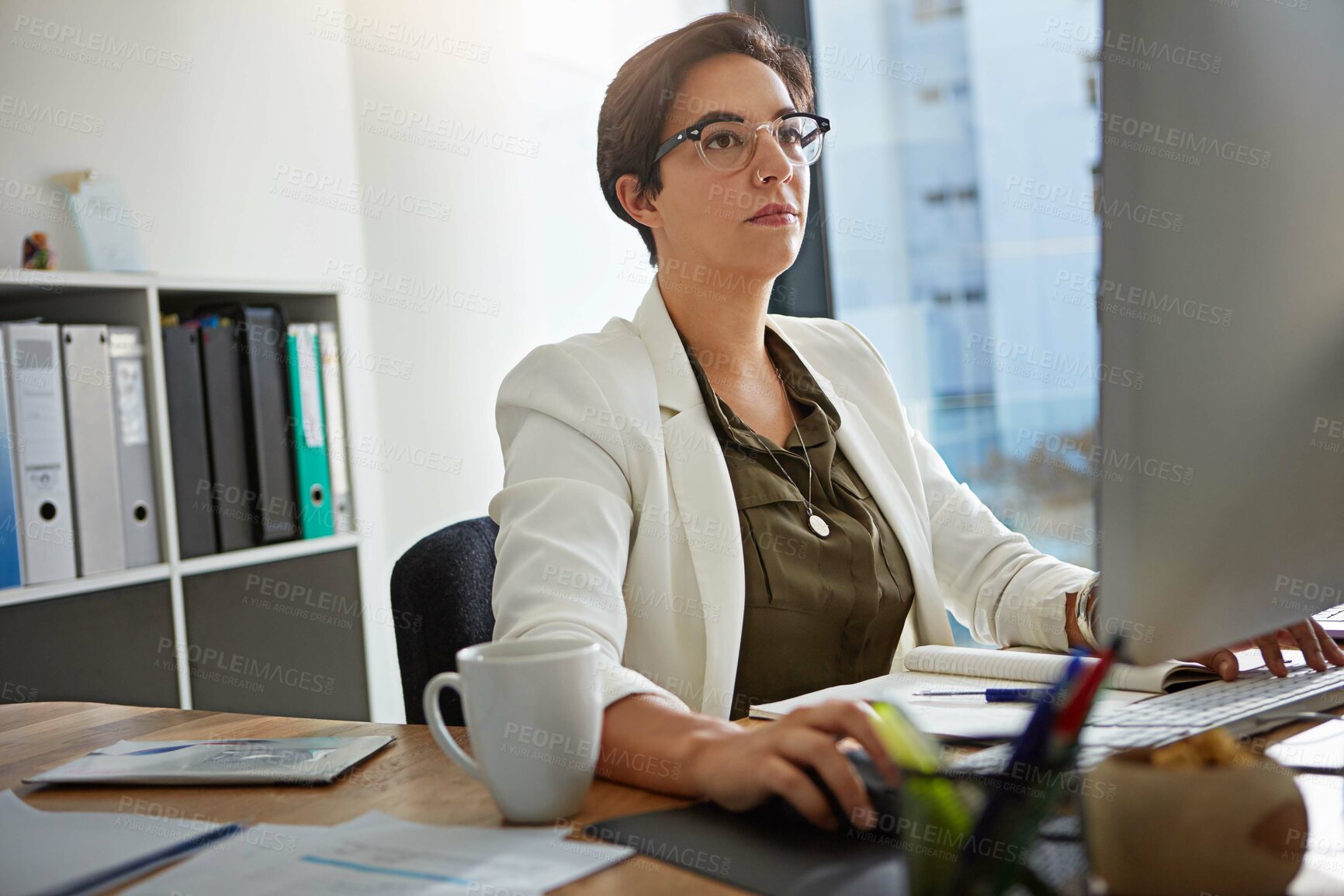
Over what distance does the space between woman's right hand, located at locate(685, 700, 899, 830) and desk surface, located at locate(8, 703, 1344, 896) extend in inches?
1.8

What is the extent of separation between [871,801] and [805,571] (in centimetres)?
65

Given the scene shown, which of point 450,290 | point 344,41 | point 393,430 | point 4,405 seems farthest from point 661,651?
point 344,41

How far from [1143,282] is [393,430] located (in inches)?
94.1

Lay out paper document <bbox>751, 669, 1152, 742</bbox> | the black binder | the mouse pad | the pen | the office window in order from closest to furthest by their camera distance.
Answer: the mouse pad → paper document <bbox>751, 669, 1152, 742</bbox> → the pen → the black binder → the office window

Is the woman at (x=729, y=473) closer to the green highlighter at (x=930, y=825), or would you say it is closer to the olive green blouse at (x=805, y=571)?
the olive green blouse at (x=805, y=571)

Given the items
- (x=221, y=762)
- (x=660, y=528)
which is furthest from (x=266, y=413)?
(x=221, y=762)

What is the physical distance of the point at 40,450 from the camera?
1778mm

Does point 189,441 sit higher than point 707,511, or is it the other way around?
point 189,441

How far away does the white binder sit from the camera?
1903mm

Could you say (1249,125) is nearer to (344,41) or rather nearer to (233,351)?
(233,351)

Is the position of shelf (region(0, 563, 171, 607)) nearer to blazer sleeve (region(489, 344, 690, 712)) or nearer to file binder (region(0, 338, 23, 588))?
file binder (region(0, 338, 23, 588))

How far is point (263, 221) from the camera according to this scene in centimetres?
250

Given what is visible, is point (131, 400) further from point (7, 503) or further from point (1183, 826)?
point (1183, 826)

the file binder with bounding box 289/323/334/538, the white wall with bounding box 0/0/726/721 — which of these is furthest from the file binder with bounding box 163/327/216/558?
the white wall with bounding box 0/0/726/721
